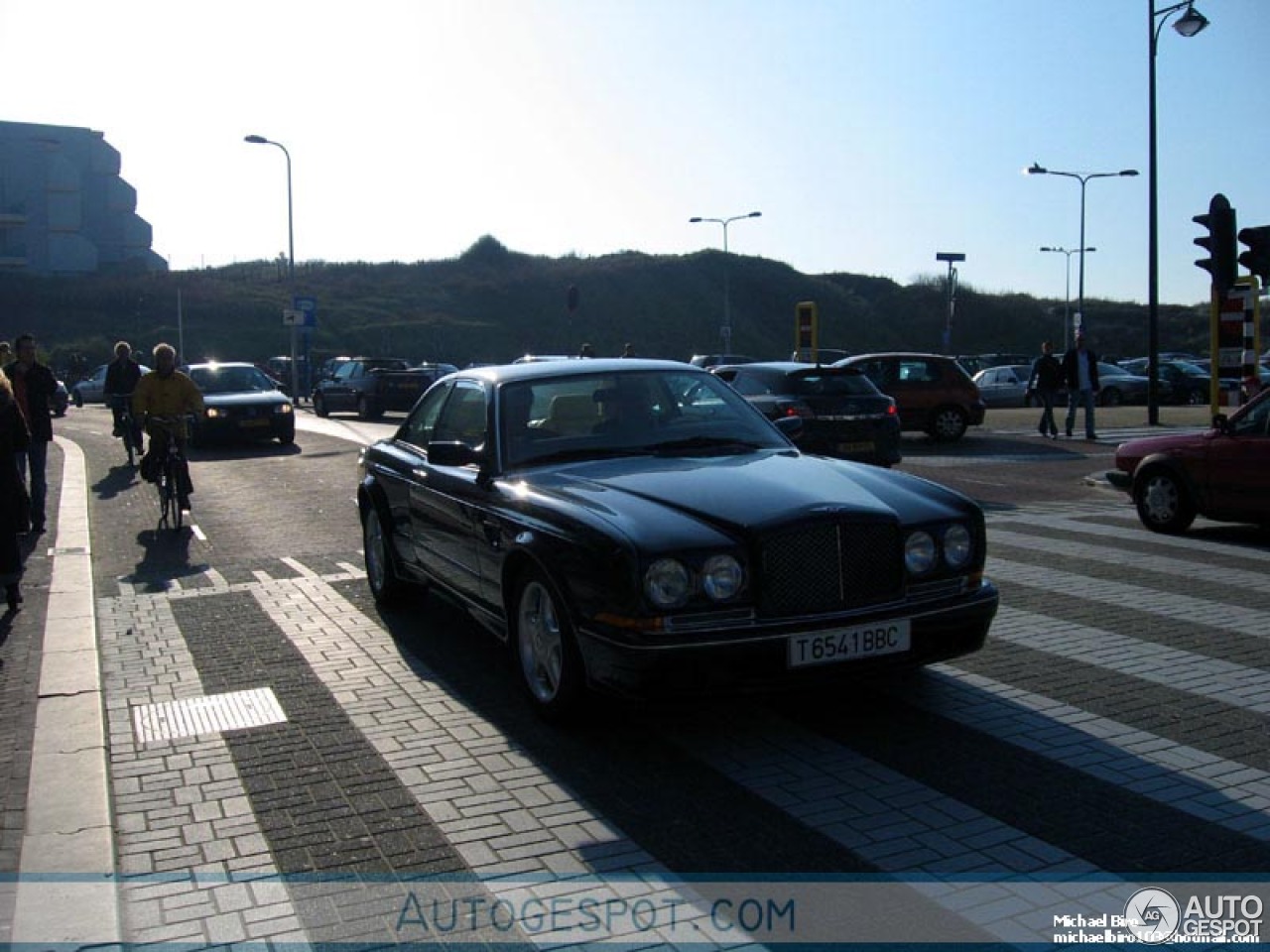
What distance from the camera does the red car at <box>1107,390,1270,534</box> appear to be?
35.5 feet

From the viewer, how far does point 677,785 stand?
489 centimetres

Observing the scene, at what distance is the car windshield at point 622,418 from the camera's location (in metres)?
6.49

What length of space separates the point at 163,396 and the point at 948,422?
14.6 m

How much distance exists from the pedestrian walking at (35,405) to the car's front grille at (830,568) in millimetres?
9304

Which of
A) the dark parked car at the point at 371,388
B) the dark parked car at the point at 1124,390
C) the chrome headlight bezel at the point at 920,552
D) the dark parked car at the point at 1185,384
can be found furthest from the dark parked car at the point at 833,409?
the dark parked car at the point at 1185,384

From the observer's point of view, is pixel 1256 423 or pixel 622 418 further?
pixel 1256 423

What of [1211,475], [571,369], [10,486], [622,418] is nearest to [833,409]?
[1211,475]

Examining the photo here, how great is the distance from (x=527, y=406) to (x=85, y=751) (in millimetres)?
2647

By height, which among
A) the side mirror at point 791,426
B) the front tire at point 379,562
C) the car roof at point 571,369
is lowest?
the front tire at point 379,562

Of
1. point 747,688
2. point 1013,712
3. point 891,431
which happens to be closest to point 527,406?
point 747,688

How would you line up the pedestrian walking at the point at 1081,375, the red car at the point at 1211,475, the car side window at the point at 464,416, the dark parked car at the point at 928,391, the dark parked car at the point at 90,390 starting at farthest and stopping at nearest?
the dark parked car at the point at 90,390
the dark parked car at the point at 928,391
the pedestrian walking at the point at 1081,375
the red car at the point at 1211,475
the car side window at the point at 464,416

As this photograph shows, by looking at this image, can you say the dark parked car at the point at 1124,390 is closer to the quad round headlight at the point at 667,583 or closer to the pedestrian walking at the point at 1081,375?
the pedestrian walking at the point at 1081,375

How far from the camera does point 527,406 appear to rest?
6664 millimetres

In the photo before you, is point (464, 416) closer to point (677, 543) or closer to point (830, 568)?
point (677, 543)
